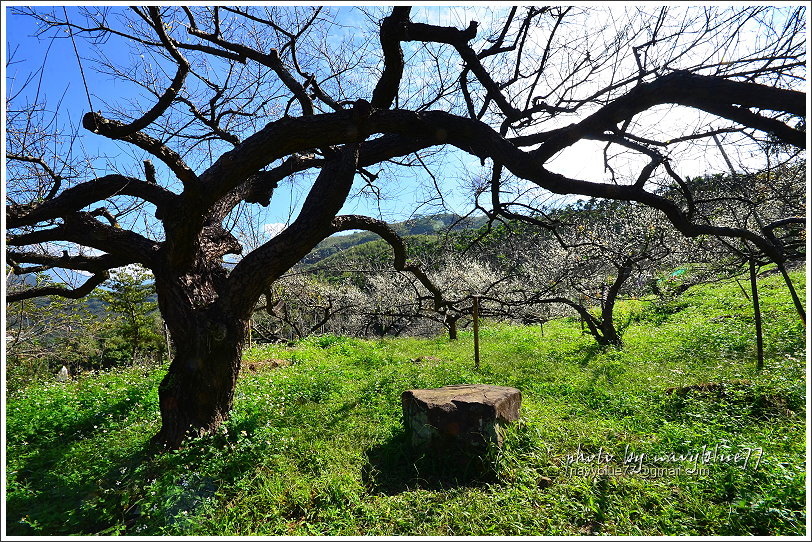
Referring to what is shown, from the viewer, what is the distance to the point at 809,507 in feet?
6.43

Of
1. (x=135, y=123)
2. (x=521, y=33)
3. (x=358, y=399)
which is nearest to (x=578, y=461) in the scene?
(x=358, y=399)

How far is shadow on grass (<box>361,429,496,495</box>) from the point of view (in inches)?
139

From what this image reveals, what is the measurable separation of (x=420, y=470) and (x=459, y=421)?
597 mm

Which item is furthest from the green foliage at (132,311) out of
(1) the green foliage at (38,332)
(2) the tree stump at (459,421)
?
(2) the tree stump at (459,421)

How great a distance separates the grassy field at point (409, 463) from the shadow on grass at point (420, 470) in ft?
0.07

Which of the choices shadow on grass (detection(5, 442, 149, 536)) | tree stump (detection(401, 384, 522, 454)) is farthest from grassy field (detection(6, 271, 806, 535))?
tree stump (detection(401, 384, 522, 454))

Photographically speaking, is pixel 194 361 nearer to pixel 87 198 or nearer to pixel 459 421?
pixel 87 198

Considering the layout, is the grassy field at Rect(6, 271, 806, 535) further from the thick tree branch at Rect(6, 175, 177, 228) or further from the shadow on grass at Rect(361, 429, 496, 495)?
the thick tree branch at Rect(6, 175, 177, 228)

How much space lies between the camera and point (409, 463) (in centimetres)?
386

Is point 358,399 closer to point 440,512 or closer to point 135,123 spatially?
point 440,512

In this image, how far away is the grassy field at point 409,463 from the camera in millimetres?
2889

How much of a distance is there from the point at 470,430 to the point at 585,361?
15.8ft

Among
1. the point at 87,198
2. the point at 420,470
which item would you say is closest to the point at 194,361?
the point at 87,198

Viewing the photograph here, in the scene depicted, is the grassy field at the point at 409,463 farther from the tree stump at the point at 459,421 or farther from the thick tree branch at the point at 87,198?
the thick tree branch at the point at 87,198
